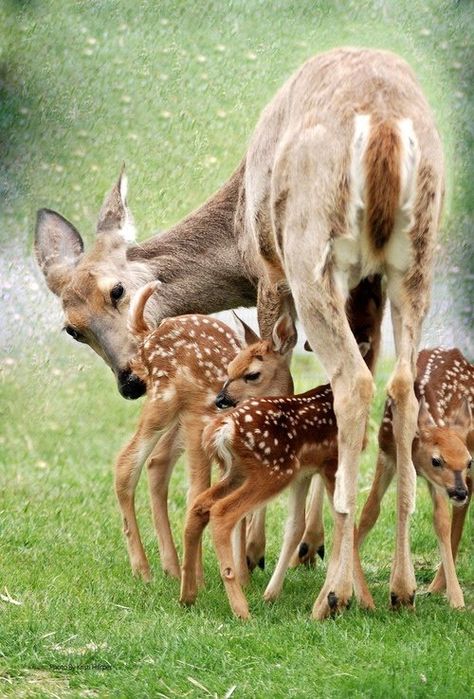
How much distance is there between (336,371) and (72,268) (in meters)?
2.38

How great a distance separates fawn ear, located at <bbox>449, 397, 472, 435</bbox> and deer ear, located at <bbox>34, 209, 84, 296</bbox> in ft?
7.79

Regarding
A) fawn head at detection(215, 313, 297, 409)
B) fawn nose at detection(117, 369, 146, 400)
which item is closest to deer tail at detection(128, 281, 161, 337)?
fawn nose at detection(117, 369, 146, 400)

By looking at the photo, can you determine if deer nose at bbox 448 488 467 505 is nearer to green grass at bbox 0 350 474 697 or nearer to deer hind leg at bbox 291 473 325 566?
green grass at bbox 0 350 474 697

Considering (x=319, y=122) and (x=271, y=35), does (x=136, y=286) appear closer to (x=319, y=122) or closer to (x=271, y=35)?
(x=319, y=122)

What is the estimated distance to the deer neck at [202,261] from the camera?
26.2 ft

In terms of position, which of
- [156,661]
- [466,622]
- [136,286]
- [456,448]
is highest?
[136,286]

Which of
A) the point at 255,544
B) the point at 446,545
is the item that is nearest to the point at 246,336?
the point at 255,544

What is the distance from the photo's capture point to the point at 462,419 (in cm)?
667

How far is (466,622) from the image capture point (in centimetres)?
618

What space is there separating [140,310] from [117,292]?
1.03 ft

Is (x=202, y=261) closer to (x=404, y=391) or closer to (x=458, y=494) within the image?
(x=404, y=391)

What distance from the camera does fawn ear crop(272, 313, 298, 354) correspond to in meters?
7.07

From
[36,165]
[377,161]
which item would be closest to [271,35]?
[36,165]

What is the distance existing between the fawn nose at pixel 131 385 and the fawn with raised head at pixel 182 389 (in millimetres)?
251
